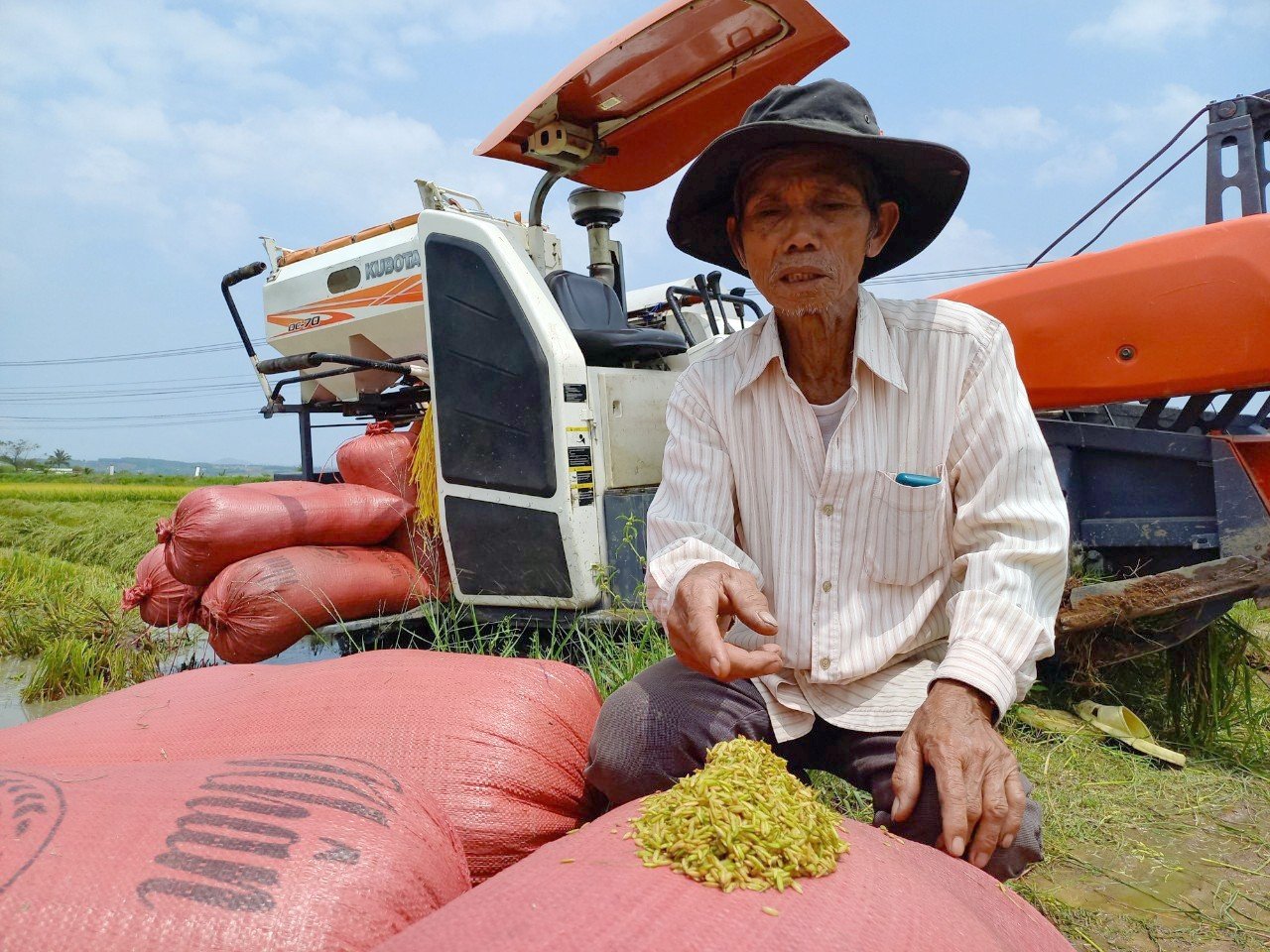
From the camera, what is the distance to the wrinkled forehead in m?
1.67

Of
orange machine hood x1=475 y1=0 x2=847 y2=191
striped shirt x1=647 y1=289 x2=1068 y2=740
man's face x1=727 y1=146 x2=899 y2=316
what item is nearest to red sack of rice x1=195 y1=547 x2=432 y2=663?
orange machine hood x1=475 y1=0 x2=847 y2=191

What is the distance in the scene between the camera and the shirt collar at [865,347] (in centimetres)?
165

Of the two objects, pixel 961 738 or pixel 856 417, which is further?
pixel 856 417

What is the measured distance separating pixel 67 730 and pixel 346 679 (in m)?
0.52

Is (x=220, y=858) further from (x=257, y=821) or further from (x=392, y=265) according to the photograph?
(x=392, y=265)

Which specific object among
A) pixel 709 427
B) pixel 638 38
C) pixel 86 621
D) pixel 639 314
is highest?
pixel 638 38

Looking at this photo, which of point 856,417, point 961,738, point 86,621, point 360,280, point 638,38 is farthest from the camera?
point 86,621

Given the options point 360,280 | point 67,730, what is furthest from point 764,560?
point 360,280

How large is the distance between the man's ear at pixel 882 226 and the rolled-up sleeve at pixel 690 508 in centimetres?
45

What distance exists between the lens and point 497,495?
364 cm

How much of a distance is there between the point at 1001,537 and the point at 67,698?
16.0 ft

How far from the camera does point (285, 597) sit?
358 cm

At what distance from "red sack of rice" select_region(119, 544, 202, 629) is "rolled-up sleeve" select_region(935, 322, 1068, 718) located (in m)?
3.49

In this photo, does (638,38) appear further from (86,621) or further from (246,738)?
(86,621)
